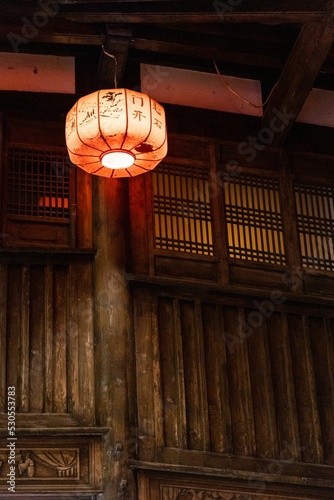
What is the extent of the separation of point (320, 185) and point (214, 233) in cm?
142

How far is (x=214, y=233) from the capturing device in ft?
30.0

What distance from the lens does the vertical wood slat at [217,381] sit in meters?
8.38

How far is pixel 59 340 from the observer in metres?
8.28

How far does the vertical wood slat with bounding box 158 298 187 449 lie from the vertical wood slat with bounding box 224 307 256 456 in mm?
506

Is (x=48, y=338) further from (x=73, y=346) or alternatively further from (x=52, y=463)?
(x=52, y=463)

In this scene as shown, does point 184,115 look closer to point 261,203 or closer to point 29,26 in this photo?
point 261,203

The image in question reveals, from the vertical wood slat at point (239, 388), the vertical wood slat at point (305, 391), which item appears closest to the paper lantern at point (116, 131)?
the vertical wood slat at point (239, 388)

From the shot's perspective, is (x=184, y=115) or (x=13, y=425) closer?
(x=13, y=425)

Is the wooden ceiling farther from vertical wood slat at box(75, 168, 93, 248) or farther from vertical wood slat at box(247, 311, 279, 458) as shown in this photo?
vertical wood slat at box(247, 311, 279, 458)

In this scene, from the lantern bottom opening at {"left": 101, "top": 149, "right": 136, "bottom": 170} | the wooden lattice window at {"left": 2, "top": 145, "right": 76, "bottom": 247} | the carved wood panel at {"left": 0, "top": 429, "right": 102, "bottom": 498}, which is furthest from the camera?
the wooden lattice window at {"left": 2, "top": 145, "right": 76, "bottom": 247}

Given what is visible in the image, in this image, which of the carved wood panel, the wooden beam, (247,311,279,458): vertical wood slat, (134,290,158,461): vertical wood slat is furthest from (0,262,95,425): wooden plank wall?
the wooden beam

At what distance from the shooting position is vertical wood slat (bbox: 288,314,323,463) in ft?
28.5

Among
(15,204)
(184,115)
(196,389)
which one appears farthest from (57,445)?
(184,115)

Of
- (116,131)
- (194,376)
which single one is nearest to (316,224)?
(194,376)
